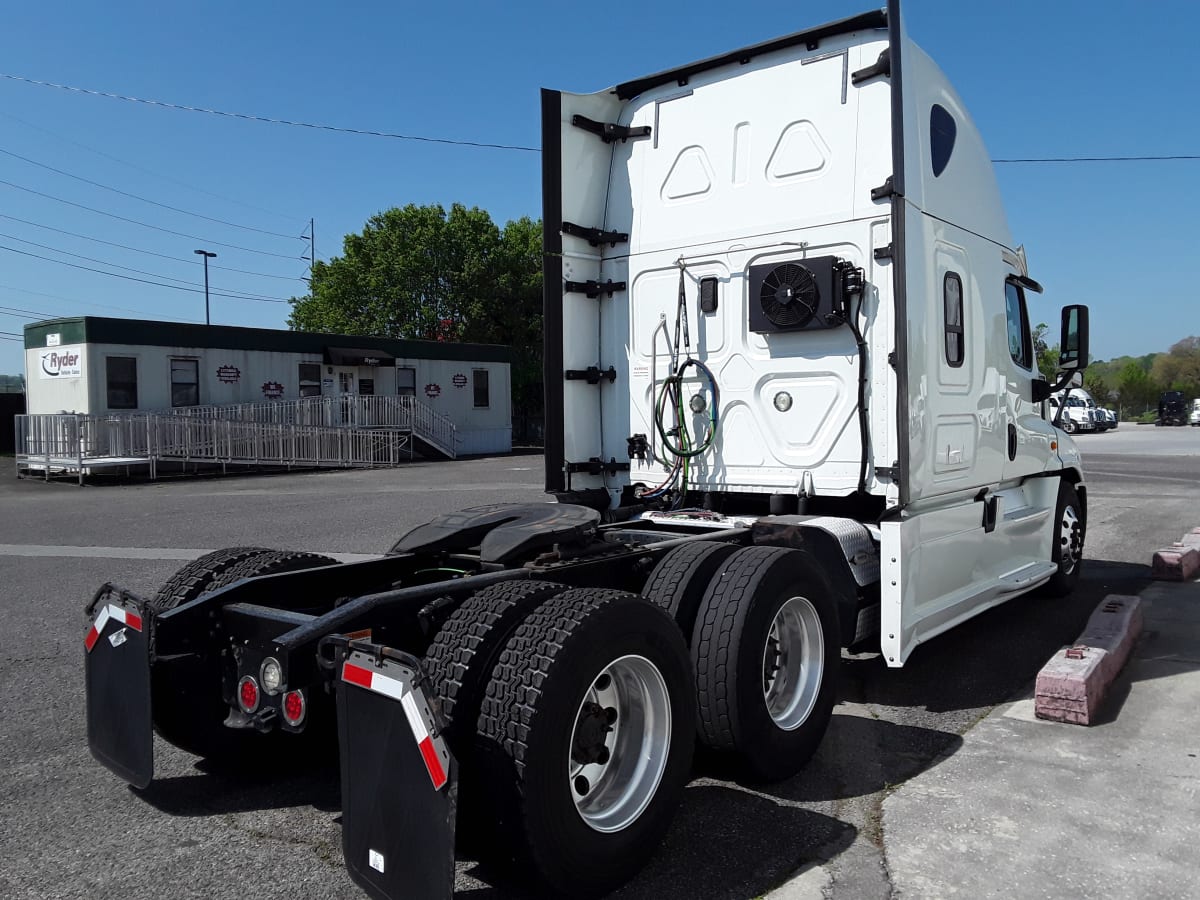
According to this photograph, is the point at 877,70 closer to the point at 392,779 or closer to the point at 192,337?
the point at 392,779

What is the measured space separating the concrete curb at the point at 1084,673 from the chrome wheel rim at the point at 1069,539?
1.68 m

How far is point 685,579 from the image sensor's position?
3.98 m

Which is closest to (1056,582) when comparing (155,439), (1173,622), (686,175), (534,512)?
(1173,622)

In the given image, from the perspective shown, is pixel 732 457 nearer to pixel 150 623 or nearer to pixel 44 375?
pixel 150 623

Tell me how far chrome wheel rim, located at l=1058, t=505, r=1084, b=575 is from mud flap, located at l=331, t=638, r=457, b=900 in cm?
632

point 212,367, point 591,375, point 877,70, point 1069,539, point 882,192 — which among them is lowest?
point 1069,539

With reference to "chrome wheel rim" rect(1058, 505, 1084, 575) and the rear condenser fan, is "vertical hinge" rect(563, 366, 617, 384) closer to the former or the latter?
the rear condenser fan

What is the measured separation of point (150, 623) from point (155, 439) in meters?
21.0

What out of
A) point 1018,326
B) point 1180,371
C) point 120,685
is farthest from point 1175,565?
point 1180,371

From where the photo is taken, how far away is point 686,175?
5.77 meters

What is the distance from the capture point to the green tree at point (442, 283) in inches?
1574

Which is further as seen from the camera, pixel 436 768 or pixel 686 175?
pixel 686 175

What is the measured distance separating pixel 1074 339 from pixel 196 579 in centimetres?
624

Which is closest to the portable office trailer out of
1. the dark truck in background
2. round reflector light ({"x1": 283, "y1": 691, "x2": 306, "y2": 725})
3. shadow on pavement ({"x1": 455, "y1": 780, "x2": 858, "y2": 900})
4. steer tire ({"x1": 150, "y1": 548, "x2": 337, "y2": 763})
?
steer tire ({"x1": 150, "y1": 548, "x2": 337, "y2": 763})
